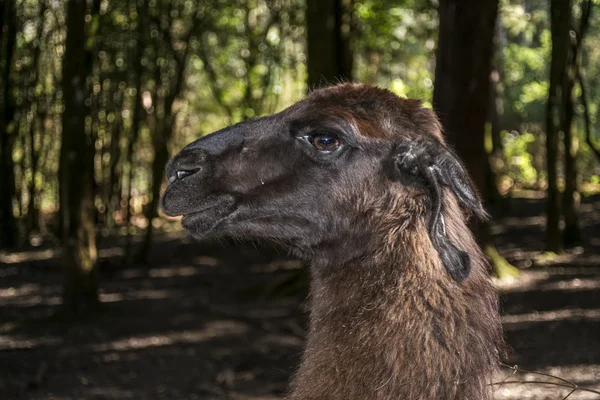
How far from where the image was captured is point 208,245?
18406mm

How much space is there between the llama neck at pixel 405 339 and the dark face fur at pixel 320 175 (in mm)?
209

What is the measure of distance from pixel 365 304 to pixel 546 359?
19.2ft

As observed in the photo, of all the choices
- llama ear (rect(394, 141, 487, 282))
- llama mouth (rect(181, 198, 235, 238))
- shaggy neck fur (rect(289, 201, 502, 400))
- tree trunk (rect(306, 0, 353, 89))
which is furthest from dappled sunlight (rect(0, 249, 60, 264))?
llama ear (rect(394, 141, 487, 282))

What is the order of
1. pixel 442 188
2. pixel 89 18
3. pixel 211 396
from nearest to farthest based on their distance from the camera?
pixel 442 188, pixel 211 396, pixel 89 18

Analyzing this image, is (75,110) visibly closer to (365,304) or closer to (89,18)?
(89,18)

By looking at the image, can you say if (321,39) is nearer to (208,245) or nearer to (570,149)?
Result: (570,149)

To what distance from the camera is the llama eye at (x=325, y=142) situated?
3.31 metres

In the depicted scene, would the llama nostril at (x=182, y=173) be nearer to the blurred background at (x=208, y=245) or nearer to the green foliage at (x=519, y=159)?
the blurred background at (x=208, y=245)

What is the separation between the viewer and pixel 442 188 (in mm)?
3158

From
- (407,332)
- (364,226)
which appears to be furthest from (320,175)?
(407,332)

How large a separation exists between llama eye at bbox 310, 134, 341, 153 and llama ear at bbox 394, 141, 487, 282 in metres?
0.24

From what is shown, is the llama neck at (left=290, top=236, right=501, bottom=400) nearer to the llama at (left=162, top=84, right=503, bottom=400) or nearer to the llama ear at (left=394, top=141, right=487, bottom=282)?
the llama at (left=162, top=84, right=503, bottom=400)

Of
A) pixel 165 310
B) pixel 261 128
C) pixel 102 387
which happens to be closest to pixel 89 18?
pixel 165 310

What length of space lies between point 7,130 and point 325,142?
14.2 m
